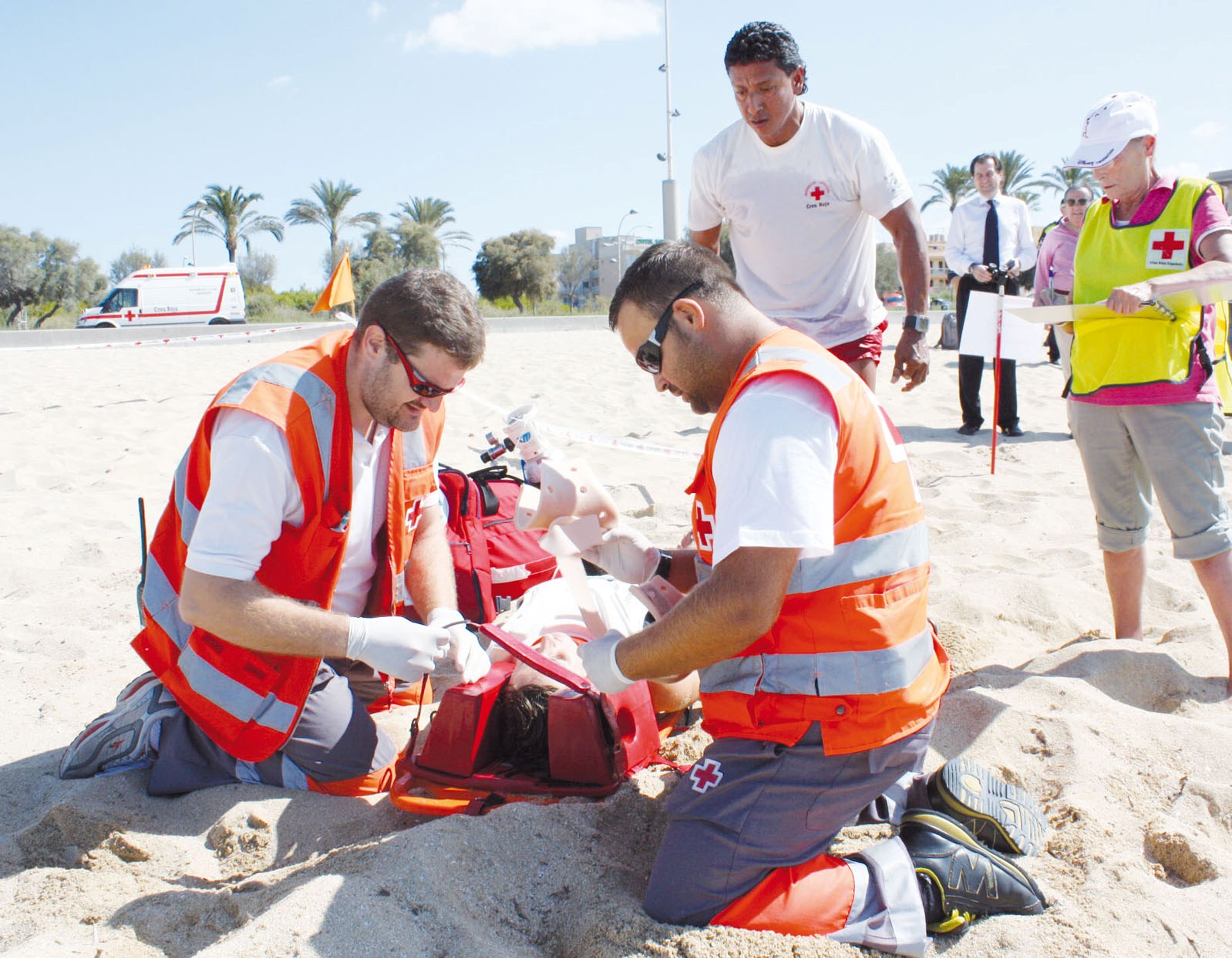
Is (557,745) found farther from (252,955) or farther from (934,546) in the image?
(934,546)

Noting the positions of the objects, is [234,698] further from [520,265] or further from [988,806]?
[520,265]

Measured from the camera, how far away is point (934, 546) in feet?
14.4

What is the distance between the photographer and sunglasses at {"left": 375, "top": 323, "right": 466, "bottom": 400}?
8.27 feet

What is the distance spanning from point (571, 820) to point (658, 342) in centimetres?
123

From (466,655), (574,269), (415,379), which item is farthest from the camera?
(574,269)

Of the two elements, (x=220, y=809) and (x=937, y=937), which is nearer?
(x=937, y=937)

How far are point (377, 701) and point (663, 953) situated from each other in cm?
173

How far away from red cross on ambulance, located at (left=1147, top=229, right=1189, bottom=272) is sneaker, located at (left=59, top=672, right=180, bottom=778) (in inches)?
134

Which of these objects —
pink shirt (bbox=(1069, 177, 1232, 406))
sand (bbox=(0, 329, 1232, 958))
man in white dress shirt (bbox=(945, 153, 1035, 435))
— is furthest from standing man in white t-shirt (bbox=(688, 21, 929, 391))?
man in white dress shirt (bbox=(945, 153, 1035, 435))

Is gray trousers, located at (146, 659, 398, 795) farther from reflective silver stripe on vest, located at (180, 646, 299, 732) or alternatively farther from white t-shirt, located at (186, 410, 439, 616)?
white t-shirt, located at (186, 410, 439, 616)

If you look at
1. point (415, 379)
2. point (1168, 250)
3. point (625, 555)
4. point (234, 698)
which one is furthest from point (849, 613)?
point (1168, 250)

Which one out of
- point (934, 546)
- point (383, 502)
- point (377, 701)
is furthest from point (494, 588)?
point (934, 546)

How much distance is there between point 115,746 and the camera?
107 inches

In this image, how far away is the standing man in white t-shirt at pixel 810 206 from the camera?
3658 millimetres
